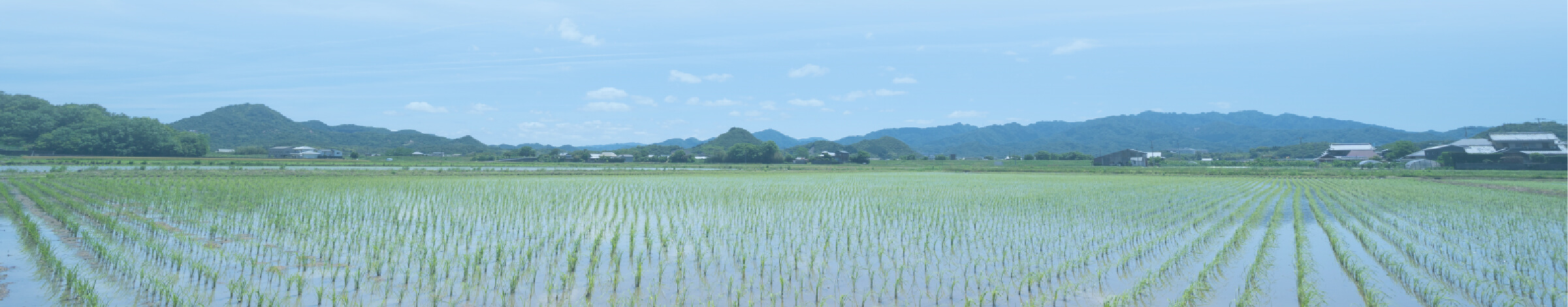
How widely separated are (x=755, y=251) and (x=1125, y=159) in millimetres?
53278

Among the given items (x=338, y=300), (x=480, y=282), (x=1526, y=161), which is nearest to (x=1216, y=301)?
(x=480, y=282)

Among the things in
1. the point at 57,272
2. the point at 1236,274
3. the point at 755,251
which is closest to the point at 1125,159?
the point at 1236,274

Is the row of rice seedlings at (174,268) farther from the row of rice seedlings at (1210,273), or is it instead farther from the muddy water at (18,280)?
the row of rice seedlings at (1210,273)

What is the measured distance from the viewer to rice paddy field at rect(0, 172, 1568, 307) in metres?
4.74

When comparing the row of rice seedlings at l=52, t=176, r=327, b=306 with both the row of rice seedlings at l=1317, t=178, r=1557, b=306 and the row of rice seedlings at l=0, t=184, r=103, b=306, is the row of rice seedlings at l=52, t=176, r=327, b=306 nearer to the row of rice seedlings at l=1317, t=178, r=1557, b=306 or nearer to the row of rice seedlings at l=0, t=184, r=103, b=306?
the row of rice seedlings at l=0, t=184, r=103, b=306

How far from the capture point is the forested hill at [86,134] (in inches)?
1702

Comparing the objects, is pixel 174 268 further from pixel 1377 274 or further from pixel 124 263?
pixel 1377 274

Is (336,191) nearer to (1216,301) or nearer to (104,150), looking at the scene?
(1216,301)

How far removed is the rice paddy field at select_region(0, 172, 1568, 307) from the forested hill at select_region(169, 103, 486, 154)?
9597 centimetres

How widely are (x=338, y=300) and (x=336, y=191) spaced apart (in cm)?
1164

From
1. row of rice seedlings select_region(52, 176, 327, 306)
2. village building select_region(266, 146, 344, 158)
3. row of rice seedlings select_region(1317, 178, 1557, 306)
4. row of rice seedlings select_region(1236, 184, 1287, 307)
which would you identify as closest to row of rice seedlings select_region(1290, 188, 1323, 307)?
row of rice seedlings select_region(1236, 184, 1287, 307)

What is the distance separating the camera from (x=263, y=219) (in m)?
8.75

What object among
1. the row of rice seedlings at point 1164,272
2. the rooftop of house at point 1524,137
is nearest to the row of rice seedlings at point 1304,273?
the row of rice seedlings at point 1164,272

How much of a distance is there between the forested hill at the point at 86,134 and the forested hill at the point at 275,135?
3969 centimetres
